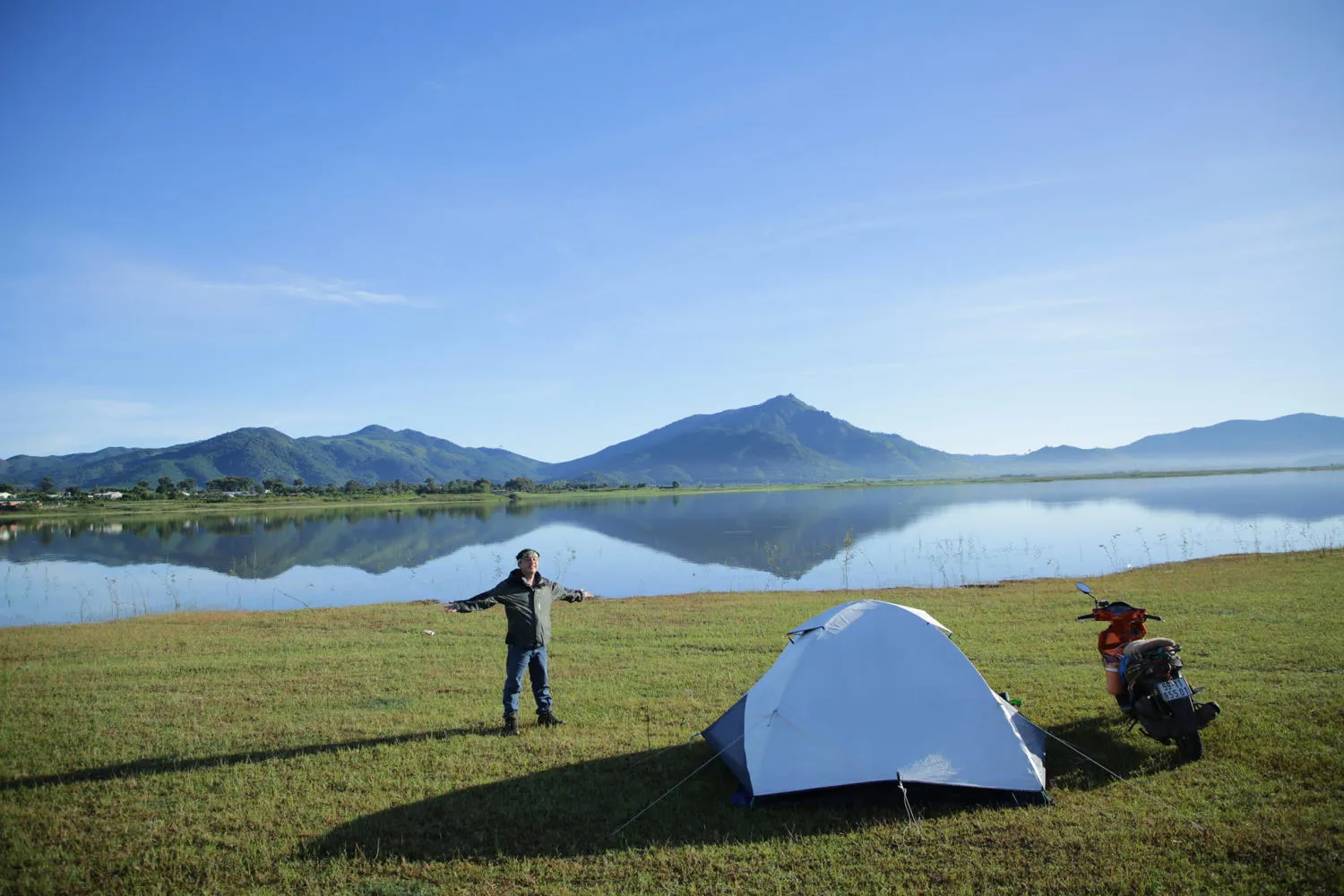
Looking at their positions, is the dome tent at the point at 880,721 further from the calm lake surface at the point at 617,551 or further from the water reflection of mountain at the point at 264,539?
the water reflection of mountain at the point at 264,539

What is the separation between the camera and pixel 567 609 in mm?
20844

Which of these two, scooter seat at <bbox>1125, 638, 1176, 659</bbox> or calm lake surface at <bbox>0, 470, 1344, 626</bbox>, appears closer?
scooter seat at <bbox>1125, 638, 1176, 659</bbox>

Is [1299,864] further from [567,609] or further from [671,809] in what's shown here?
[567,609]

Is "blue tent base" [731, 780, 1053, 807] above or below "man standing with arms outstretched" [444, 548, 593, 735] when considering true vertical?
below

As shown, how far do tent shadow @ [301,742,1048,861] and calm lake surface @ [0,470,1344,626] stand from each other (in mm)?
19846

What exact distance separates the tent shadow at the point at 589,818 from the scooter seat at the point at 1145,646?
3.01 meters

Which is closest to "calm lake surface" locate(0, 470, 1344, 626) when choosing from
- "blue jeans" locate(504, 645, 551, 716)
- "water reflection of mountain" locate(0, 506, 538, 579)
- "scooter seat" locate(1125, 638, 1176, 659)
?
"water reflection of mountain" locate(0, 506, 538, 579)

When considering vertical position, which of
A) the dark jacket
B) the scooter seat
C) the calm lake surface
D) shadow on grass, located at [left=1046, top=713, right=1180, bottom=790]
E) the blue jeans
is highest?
the dark jacket

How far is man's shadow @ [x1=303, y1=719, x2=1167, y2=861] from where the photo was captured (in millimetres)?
6535

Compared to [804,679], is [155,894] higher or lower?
lower

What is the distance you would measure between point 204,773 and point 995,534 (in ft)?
159

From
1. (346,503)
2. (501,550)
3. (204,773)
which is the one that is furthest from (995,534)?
(346,503)

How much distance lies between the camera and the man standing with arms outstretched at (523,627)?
9.56m

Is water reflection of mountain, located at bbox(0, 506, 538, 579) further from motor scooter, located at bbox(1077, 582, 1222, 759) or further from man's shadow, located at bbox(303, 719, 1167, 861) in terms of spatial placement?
motor scooter, located at bbox(1077, 582, 1222, 759)
